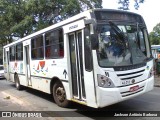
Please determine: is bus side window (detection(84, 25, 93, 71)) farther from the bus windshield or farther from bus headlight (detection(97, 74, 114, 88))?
bus headlight (detection(97, 74, 114, 88))

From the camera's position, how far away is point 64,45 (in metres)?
8.29

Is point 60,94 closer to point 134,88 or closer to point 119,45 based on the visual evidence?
point 134,88

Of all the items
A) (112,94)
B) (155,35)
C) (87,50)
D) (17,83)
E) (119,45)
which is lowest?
(17,83)

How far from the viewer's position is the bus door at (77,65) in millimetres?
7422

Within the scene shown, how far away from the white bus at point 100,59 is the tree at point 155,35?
6588 cm

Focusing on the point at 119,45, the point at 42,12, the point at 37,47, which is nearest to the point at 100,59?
the point at 119,45

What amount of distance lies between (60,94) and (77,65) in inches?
67.1

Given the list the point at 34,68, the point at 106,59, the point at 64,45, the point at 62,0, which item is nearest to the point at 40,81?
the point at 34,68

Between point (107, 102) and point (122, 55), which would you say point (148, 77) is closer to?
point (122, 55)

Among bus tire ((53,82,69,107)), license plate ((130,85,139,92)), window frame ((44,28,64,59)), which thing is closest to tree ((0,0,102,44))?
window frame ((44,28,64,59))

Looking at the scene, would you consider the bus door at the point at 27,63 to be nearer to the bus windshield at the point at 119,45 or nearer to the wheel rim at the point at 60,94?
the wheel rim at the point at 60,94

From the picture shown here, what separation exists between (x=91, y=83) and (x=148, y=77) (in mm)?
1941

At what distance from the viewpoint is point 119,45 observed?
7.09 m

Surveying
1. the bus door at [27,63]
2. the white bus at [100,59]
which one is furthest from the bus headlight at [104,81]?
the bus door at [27,63]
